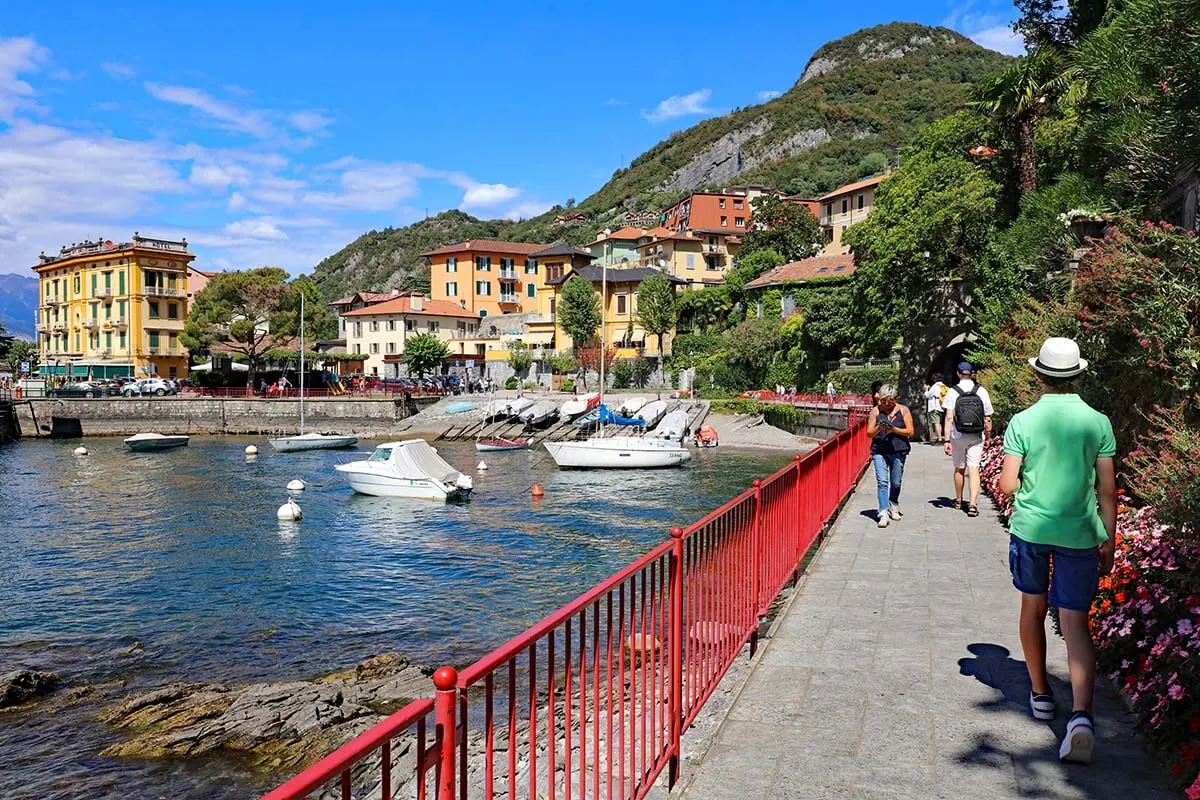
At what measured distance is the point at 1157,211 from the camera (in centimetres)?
1226

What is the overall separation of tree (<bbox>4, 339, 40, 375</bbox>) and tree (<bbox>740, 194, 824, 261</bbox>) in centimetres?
7538

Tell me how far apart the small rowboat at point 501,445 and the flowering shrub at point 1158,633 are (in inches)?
1544

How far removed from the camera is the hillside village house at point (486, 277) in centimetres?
9175

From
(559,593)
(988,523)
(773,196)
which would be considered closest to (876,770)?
(988,523)

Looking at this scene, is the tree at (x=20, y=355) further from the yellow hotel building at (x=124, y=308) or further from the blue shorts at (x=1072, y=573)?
the blue shorts at (x=1072, y=573)

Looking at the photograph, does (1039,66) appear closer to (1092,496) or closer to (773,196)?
(1092,496)

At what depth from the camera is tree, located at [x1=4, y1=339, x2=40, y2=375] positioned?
91.1 m

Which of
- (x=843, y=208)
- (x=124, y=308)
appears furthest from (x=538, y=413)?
(x=843, y=208)

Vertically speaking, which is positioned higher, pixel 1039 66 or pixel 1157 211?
pixel 1039 66

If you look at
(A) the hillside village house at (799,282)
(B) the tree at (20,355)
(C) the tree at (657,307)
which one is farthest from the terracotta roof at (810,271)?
(B) the tree at (20,355)

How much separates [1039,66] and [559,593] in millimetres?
23311

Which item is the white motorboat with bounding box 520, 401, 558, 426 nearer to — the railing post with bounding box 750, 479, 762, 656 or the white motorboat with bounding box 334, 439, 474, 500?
the white motorboat with bounding box 334, 439, 474, 500

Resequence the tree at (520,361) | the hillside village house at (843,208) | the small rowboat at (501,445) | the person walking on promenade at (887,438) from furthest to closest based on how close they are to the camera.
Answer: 1. the hillside village house at (843,208)
2. the tree at (520,361)
3. the small rowboat at (501,445)
4. the person walking on promenade at (887,438)

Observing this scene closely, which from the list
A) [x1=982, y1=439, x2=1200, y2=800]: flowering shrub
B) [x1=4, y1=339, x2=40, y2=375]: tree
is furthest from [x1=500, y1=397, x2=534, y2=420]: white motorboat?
[x1=4, y1=339, x2=40, y2=375]: tree
